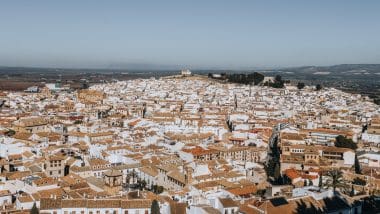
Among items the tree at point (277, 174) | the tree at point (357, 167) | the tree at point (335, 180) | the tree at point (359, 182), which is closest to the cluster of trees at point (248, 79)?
the tree at point (357, 167)

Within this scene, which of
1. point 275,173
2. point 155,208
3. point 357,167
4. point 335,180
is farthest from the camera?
point 357,167

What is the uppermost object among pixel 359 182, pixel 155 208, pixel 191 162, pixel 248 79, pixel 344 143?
pixel 248 79

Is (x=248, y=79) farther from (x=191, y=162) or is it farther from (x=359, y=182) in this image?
(x=359, y=182)

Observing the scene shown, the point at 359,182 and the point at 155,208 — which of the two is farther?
the point at 359,182

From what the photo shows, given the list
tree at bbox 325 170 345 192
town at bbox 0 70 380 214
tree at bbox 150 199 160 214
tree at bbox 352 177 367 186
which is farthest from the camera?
tree at bbox 352 177 367 186

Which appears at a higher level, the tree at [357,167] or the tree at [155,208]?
the tree at [155,208]

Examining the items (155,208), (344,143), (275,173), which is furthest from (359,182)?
(155,208)

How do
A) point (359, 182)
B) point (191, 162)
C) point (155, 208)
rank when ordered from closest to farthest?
1. point (155, 208)
2. point (359, 182)
3. point (191, 162)

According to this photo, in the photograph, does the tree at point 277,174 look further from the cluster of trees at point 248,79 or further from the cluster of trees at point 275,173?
the cluster of trees at point 248,79

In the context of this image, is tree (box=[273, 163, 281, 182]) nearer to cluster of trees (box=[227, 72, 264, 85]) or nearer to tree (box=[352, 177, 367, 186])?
tree (box=[352, 177, 367, 186])

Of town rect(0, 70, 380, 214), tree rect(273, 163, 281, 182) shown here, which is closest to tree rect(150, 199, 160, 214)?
town rect(0, 70, 380, 214)
